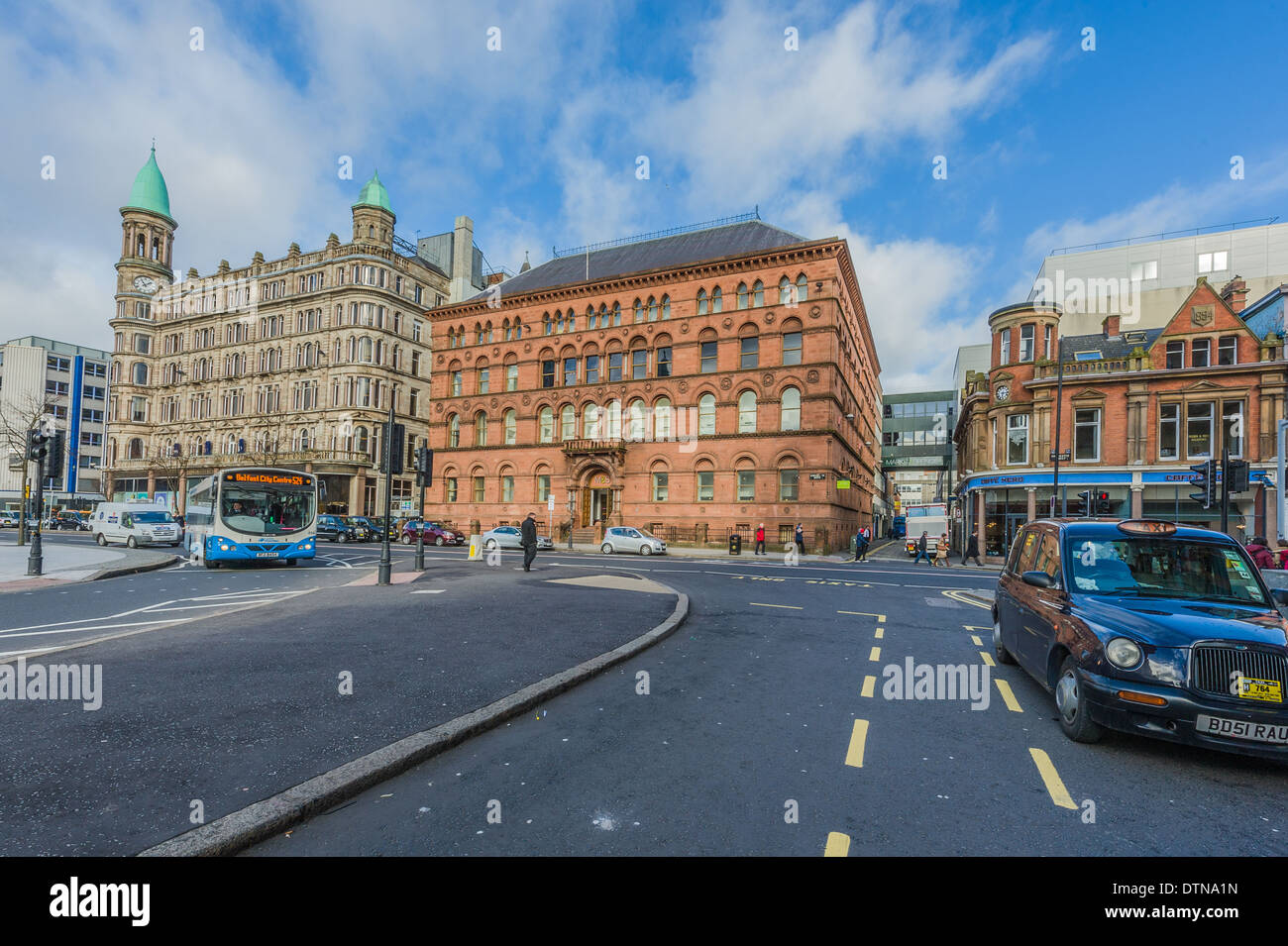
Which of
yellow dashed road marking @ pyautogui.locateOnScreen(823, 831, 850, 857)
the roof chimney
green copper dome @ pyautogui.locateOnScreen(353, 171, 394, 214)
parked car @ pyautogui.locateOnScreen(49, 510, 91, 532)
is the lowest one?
parked car @ pyautogui.locateOnScreen(49, 510, 91, 532)

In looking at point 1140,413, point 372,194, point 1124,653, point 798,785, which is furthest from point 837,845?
point 372,194

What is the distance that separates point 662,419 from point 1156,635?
35.6 metres

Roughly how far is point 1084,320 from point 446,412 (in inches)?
1837

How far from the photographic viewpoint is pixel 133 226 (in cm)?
6203

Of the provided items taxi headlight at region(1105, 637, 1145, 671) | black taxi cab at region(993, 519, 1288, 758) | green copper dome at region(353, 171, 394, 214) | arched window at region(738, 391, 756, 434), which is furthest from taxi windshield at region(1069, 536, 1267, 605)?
green copper dome at region(353, 171, 394, 214)

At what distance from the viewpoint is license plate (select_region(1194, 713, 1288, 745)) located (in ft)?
14.0

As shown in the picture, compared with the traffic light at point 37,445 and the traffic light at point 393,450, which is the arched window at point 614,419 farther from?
the traffic light at point 37,445

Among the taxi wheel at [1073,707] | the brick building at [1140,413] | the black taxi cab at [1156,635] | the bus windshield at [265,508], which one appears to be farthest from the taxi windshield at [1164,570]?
the brick building at [1140,413]

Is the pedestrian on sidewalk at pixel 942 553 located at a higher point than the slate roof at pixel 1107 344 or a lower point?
lower

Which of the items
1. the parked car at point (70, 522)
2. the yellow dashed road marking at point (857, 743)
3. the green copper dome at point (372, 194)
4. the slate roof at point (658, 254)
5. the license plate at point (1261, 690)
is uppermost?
the green copper dome at point (372, 194)

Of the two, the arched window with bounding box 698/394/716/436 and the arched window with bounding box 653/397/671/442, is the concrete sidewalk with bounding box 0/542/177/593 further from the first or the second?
the arched window with bounding box 698/394/716/436

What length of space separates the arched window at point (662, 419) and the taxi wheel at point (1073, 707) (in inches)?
1349

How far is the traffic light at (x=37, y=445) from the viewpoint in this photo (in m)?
17.6

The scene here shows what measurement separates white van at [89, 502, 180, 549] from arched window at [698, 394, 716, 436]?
2817cm
